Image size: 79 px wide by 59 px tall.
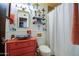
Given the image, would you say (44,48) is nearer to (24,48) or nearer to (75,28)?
(24,48)

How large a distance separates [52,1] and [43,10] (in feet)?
0.57

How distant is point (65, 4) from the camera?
1.59 meters

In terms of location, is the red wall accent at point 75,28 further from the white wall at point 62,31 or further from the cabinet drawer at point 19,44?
the cabinet drawer at point 19,44

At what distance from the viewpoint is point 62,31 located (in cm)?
159

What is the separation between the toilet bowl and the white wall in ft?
0.20

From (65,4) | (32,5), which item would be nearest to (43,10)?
(32,5)

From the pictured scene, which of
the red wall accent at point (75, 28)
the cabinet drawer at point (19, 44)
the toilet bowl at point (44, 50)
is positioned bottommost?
the toilet bowl at point (44, 50)

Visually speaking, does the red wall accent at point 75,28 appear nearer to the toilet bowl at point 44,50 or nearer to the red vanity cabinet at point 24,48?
the toilet bowl at point 44,50

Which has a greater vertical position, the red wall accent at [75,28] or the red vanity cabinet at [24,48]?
the red wall accent at [75,28]

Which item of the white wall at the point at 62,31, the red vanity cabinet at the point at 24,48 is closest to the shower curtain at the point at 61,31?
the white wall at the point at 62,31

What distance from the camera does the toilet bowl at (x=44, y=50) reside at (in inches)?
61.9

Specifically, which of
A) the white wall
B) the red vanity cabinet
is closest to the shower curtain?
the white wall

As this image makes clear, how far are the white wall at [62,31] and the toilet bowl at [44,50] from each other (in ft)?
0.20

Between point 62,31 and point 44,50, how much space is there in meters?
0.34
